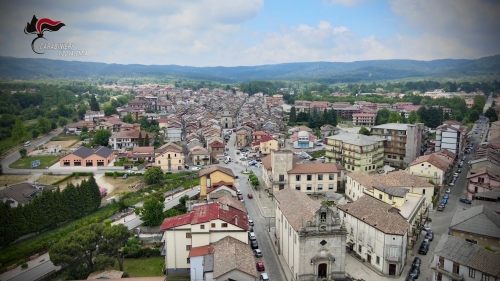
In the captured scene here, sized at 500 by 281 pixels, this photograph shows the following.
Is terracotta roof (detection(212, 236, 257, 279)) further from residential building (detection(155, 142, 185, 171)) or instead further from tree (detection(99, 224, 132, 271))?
residential building (detection(155, 142, 185, 171))

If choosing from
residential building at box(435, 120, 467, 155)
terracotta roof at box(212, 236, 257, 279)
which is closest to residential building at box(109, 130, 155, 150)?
terracotta roof at box(212, 236, 257, 279)

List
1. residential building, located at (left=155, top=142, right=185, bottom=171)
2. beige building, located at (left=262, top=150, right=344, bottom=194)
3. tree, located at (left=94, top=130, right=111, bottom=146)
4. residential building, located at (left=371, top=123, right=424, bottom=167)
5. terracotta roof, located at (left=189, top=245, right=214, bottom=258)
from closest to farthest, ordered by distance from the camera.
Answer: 1. terracotta roof, located at (left=189, top=245, right=214, bottom=258)
2. beige building, located at (left=262, top=150, right=344, bottom=194)
3. residential building, located at (left=371, top=123, right=424, bottom=167)
4. residential building, located at (left=155, top=142, right=185, bottom=171)
5. tree, located at (left=94, top=130, right=111, bottom=146)

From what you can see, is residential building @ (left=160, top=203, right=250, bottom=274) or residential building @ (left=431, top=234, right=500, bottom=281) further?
residential building @ (left=160, top=203, right=250, bottom=274)

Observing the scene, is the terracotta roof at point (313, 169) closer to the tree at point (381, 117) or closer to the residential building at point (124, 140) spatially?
the residential building at point (124, 140)

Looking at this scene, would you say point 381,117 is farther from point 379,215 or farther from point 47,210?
point 47,210

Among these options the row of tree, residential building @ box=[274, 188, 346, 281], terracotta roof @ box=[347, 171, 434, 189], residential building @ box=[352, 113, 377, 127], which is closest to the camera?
residential building @ box=[274, 188, 346, 281]

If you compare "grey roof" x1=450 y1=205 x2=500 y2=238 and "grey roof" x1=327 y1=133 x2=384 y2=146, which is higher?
"grey roof" x1=327 y1=133 x2=384 y2=146

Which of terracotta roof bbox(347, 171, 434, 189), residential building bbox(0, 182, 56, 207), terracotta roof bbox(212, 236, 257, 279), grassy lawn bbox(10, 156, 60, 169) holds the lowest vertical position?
grassy lawn bbox(10, 156, 60, 169)

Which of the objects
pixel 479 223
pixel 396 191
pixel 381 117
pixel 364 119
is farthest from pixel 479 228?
pixel 364 119
